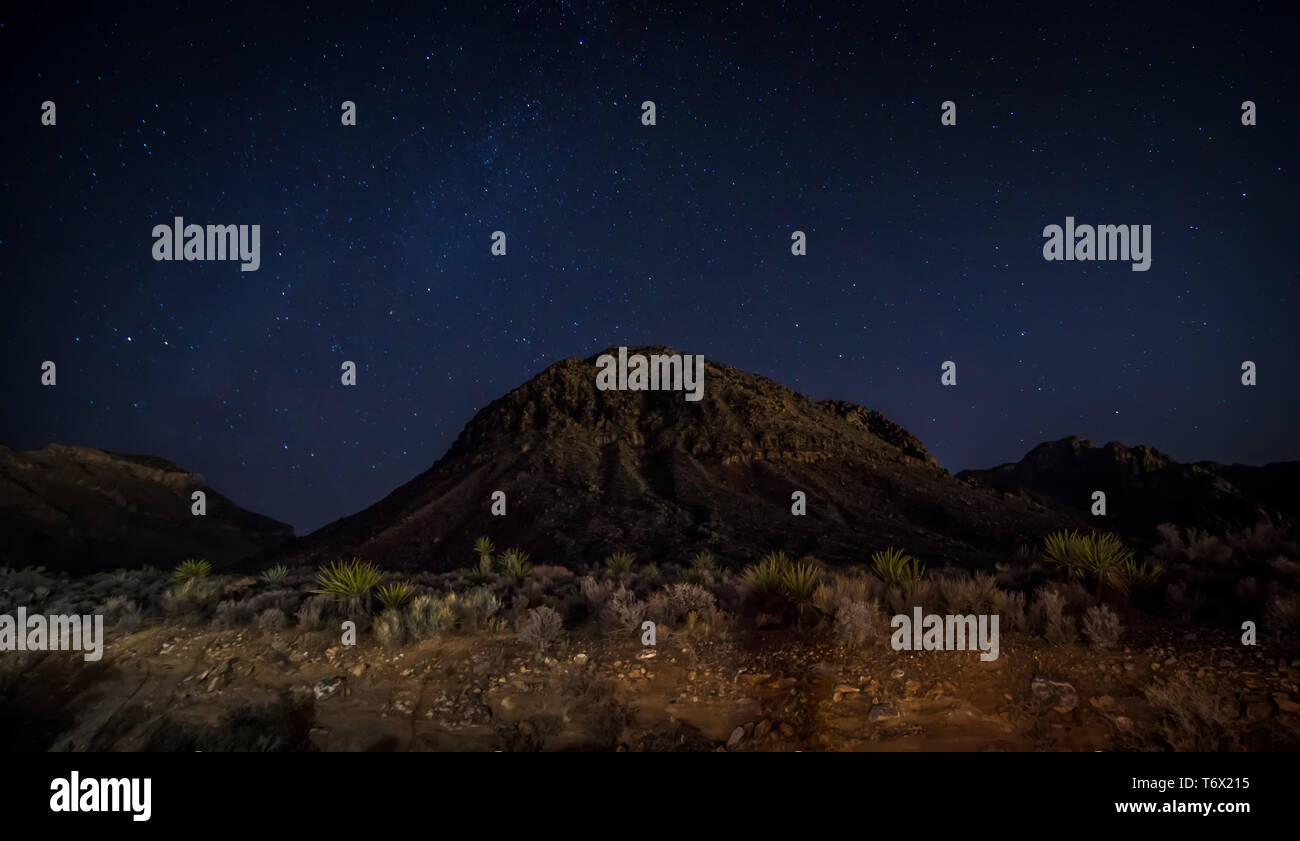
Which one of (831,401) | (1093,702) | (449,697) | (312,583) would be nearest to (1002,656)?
(1093,702)

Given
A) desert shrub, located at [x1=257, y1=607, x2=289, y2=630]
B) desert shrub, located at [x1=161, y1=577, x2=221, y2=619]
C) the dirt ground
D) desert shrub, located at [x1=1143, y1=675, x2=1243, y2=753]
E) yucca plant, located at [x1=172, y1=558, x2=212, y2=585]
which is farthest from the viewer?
yucca plant, located at [x1=172, y1=558, x2=212, y2=585]

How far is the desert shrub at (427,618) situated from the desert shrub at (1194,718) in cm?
711

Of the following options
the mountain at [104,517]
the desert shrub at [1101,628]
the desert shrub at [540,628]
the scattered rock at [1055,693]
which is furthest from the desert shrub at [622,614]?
the mountain at [104,517]

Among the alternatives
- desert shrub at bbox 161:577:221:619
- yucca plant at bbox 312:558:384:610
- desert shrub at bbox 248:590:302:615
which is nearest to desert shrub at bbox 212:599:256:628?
desert shrub at bbox 248:590:302:615

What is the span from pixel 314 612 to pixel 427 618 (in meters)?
1.78

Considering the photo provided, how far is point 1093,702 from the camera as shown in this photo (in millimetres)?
4426

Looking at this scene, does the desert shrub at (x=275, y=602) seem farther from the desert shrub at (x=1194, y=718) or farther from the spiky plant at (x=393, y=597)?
the desert shrub at (x=1194, y=718)

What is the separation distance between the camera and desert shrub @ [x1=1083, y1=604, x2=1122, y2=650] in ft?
16.9

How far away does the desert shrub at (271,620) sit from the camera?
7.48 metres

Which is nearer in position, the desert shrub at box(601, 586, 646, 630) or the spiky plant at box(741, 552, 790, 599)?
the desert shrub at box(601, 586, 646, 630)

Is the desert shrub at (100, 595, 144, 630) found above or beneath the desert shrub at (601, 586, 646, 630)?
beneath

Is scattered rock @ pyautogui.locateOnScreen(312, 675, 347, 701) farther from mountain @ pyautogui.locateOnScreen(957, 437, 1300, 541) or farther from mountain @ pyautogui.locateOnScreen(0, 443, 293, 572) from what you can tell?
mountain @ pyautogui.locateOnScreen(957, 437, 1300, 541)

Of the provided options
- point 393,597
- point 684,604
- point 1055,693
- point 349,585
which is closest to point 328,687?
point 393,597

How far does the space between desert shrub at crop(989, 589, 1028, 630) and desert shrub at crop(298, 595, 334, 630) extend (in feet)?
28.1
